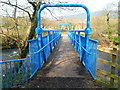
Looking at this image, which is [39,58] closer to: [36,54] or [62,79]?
[36,54]

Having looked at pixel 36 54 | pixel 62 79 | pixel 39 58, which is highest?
pixel 36 54

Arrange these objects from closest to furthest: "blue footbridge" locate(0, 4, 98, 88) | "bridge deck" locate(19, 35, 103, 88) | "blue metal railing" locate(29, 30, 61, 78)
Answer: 1. "bridge deck" locate(19, 35, 103, 88)
2. "blue footbridge" locate(0, 4, 98, 88)
3. "blue metal railing" locate(29, 30, 61, 78)

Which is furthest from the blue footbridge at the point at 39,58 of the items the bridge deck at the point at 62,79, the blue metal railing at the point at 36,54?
the bridge deck at the point at 62,79

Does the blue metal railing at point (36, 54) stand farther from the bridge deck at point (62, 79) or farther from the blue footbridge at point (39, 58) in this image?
the bridge deck at point (62, 79)

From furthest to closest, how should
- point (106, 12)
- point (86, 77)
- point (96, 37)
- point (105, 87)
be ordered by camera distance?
point (106, 12) → point (96, 37) → point (86, 77) → point (105, 87)

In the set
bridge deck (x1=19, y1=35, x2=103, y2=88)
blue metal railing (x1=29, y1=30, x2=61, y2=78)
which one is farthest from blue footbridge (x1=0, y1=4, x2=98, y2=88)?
bridge deck (x1=19, y1=35, x2=103, y2=88)

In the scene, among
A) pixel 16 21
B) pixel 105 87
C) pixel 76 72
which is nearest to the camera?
pixel 105 87

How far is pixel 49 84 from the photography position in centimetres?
351

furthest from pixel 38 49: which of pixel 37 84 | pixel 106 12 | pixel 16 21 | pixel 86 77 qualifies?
pixel 106 12

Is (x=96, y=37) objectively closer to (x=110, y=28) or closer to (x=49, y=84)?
(x=110, y=28)

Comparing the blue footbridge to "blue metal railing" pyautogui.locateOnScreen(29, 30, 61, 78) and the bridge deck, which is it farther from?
the bridge deck

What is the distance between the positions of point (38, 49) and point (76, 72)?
162 cm

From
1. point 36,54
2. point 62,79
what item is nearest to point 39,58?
point 36,54

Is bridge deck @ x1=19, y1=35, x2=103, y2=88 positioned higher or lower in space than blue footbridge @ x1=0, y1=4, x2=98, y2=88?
lower
